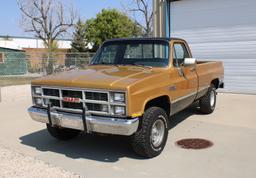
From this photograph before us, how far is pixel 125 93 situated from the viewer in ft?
15.9

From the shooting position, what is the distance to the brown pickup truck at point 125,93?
4.99m

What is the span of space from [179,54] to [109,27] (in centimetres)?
3505

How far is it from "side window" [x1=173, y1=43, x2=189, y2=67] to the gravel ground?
2.92 m

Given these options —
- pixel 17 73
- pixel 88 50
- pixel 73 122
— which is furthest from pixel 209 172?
pixel 88 50

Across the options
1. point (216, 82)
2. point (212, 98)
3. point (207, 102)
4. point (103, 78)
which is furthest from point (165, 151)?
point (216, 82)

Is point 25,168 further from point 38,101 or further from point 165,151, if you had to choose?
point 165,151

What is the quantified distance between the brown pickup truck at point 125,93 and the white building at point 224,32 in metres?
5.70

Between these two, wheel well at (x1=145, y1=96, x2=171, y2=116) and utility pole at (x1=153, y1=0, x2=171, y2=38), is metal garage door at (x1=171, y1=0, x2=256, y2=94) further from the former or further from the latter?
wheel well at (x1=145, y1=96, x2=171, y2=116)

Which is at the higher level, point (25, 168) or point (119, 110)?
point (119, 110)

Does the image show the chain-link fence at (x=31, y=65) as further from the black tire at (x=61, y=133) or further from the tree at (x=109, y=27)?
the tree at (x=109, y=27)

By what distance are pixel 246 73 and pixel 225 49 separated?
1.16m

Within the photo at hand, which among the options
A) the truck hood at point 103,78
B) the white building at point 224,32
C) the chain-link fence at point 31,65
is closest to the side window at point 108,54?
the truck hood at point 103,78

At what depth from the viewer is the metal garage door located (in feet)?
39.3

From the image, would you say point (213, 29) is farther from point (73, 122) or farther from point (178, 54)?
point (73, 122)
